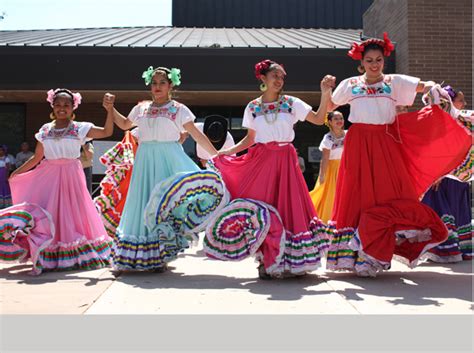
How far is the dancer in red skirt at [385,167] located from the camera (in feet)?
13.2

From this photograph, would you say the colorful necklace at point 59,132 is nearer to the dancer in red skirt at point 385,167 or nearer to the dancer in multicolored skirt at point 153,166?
the dancer in multicolored skirt at point 153,166

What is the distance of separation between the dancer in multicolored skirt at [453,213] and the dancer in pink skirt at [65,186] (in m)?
3.20

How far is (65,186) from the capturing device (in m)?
4.92

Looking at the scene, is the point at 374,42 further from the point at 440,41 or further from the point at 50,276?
the point at 440,41

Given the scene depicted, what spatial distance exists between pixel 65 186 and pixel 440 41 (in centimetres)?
835

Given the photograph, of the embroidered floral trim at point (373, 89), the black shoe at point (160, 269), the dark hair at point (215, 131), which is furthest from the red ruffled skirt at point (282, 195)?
the dark hair at point (215, 131)

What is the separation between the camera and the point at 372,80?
428 cm

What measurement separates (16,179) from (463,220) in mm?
4444

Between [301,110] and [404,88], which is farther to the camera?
[301,110]

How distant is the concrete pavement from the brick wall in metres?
6.59

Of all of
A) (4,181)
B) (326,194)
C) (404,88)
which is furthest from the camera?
(4,181)

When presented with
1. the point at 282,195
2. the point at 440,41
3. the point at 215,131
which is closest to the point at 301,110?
the point at 282,195

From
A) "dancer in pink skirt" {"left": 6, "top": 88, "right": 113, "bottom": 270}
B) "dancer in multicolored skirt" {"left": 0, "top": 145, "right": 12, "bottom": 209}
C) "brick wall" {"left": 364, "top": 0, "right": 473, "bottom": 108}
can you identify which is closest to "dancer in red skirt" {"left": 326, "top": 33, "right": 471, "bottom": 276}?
"dancer in pink skirt" {"left": 6, "top": 88, "right": 113, "bottom": 270}

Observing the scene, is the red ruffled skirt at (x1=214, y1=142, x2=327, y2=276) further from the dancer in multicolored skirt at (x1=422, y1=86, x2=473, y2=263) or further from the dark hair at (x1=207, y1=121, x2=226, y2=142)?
the dark hair at (x1=207, y1=121, x2=226, y2=142)
